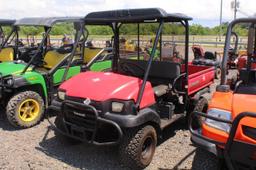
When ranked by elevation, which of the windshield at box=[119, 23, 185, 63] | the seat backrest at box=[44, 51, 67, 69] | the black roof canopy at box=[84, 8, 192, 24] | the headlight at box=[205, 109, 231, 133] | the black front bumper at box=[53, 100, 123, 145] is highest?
the black roof canopy at box=[84, 8, 192, 24]

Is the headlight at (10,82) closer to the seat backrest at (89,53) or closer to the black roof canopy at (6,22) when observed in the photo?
the seat backrest at (89,53)

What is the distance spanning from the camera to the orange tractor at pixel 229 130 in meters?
2.44

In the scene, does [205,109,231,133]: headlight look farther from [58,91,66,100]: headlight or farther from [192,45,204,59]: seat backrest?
[192,45,204,59]: seat backrest

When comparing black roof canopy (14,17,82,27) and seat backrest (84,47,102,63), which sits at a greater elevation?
black roof canopy (14,17,82,27)

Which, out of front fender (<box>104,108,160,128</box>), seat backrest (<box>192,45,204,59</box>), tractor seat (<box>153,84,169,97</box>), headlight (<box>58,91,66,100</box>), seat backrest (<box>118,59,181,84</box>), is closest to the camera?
front fender (<box>104,108,160,128</box>)

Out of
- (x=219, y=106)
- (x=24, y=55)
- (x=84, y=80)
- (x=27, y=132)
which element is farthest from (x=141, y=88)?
(x=24, y=55)

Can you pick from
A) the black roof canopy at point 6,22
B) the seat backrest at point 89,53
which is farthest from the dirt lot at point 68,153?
the black roof canopy at point 6,22

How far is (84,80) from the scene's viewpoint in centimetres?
385

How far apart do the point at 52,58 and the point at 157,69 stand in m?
2.27

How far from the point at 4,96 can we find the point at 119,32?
89.6 inches

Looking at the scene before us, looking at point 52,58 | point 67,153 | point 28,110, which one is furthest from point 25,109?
point 67,153

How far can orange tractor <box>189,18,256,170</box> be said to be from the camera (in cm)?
244

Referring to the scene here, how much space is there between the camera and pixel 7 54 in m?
7.16

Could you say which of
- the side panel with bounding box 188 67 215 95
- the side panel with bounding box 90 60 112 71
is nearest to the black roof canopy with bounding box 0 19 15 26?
the side panel with bounding box 90 60 112 71
